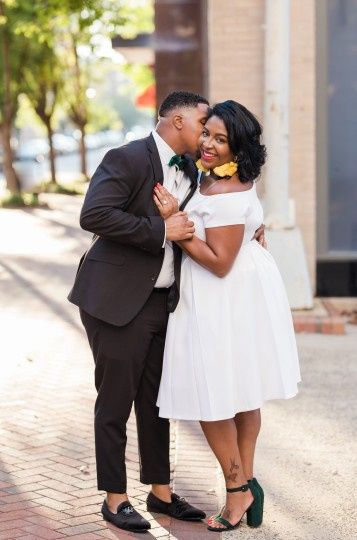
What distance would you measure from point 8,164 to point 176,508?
2189cm

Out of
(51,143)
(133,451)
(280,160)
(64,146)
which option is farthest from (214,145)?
(64,146)

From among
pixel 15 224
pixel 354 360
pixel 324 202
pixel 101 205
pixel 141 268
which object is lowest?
pixel 15 224

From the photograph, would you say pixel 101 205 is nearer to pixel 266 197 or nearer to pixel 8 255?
pixel 266 197

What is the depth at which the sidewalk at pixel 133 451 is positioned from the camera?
15.4 feet

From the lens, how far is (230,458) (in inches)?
179

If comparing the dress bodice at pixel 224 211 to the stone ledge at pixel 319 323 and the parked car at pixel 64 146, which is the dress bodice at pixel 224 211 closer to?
the stone ledge at pixel 319 323

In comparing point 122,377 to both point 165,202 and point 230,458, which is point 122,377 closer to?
point 230,458

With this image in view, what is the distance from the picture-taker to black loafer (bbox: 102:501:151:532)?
459 centimetres

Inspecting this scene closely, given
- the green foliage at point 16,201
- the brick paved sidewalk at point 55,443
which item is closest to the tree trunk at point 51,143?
the green foliage at point 16,201

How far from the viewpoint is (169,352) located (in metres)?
Result: 4.52

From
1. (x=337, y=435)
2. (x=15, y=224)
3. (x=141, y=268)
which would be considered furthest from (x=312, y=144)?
(x=15, y=224)

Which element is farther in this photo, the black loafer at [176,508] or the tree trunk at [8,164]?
the tree trunk at [8,164]

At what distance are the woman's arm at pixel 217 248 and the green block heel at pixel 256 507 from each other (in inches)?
38.6

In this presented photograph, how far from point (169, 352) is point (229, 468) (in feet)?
1.82
